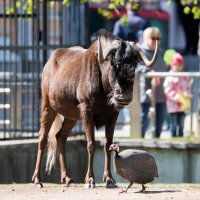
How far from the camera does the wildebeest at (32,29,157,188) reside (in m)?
13.5

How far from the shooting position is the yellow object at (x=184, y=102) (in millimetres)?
18688

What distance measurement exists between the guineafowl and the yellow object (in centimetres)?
564

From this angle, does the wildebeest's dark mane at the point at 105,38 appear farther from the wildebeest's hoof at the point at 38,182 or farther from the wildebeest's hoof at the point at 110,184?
the wildebeest's hoof at the point at 38,182

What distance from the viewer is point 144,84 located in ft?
61.6

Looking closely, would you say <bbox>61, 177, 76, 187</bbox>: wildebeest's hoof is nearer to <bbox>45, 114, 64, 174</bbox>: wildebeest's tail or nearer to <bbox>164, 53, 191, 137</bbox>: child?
<bbox>45, 114, 64, 174</bbox>: wildebeest's tail

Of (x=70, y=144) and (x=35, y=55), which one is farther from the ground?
(x=35, y=55)

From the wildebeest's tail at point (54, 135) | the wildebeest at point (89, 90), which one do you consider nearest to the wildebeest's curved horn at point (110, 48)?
the wildebeest at point (89, 90)

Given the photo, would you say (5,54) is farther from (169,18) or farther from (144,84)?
(169,18)

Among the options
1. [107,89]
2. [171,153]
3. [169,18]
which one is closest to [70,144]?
[171,153]

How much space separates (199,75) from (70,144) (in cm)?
233

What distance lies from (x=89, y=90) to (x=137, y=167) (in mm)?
1503

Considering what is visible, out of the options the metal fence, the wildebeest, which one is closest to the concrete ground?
the wildebeest

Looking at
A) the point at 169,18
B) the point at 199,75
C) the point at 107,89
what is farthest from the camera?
the point at 169,18

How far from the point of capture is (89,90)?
14.0 metres
